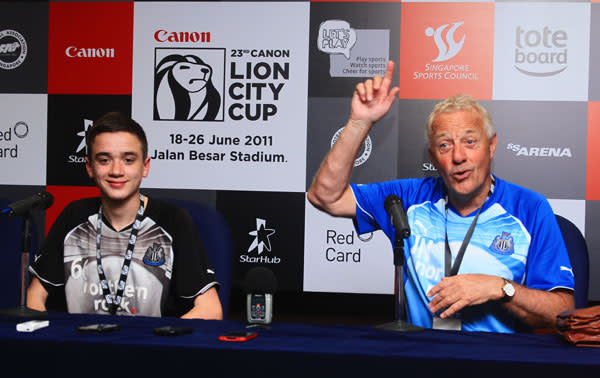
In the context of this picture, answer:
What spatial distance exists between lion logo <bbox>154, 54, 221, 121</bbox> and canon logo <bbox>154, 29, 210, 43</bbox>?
10cm

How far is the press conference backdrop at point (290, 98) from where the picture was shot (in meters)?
3.24

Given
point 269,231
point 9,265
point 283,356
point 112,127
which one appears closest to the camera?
point 283,356

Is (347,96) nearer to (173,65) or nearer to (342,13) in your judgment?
(342,13)

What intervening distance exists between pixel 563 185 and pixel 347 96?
1327mm

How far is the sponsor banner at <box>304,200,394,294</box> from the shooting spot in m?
3.32

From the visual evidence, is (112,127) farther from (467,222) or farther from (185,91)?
(185,91)

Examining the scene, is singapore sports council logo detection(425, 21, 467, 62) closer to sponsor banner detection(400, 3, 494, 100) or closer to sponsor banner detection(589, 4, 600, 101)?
sponsor banner detection(400, 3, 494, 100)

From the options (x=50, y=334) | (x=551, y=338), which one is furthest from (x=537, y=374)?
(x=50, y=334)

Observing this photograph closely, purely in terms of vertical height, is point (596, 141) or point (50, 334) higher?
point (596, 141)

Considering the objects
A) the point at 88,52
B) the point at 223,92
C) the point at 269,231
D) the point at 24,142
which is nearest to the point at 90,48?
the point at 88,52

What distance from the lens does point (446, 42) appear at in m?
3.30

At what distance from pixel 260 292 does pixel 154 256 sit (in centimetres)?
69

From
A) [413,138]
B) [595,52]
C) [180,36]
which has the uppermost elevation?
[180,36]

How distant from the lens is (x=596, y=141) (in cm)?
Answer: 320
